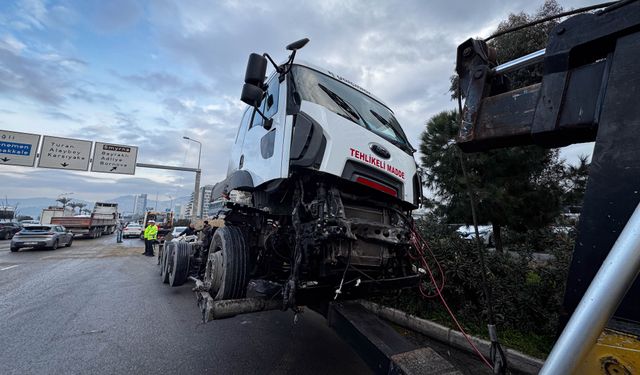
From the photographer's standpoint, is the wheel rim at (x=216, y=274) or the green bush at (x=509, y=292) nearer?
the wheel rim at (x=216, y=274)

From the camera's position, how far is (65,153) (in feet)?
54.2

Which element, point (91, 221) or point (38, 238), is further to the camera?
point (91, 221)

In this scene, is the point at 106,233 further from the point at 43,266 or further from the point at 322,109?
the point at 322,109

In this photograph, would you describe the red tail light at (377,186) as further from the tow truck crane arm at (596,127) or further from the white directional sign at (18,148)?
the white directional sign at (18,148)

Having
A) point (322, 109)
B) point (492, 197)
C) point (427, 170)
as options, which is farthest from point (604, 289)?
point (427, 170)

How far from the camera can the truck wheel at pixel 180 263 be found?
262 inches

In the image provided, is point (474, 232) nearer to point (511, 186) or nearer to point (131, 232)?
point (511, 186)

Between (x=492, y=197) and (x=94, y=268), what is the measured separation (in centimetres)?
1205

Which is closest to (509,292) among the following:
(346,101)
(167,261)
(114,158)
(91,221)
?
(346,101)

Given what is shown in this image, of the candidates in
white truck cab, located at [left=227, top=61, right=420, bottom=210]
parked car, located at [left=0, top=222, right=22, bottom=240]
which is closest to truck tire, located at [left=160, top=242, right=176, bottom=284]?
white truck cab, located at [left=227, top=61, right=420, bottom=210]

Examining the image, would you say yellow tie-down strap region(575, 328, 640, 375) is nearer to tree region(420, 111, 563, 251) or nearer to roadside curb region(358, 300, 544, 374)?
roadside curb region(358, 300, 544, 374)

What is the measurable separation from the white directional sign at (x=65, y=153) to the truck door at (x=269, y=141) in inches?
692

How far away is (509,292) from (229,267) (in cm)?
370

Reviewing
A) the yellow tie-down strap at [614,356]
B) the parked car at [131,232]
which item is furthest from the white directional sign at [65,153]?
the yellow tie-down strap at [614,356]
